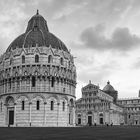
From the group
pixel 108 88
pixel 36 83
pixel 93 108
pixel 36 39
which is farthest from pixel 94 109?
pixel 36 83

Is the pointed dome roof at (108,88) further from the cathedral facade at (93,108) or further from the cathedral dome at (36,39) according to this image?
the cathedral dome at (36,39)

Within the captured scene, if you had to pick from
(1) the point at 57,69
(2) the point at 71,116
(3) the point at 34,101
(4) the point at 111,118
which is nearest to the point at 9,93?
(3) the point at 34,101

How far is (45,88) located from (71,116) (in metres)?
12.2

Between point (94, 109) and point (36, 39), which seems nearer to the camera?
point (36, 39)

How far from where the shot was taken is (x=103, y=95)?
12788 centimetres

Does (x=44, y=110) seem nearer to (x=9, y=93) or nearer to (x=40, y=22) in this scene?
(x=9, y=93)

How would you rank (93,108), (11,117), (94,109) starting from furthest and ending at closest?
1. (93,108)
2. (94,109)
3. (11,117)

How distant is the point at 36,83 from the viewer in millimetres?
63281

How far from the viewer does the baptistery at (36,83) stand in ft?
206
